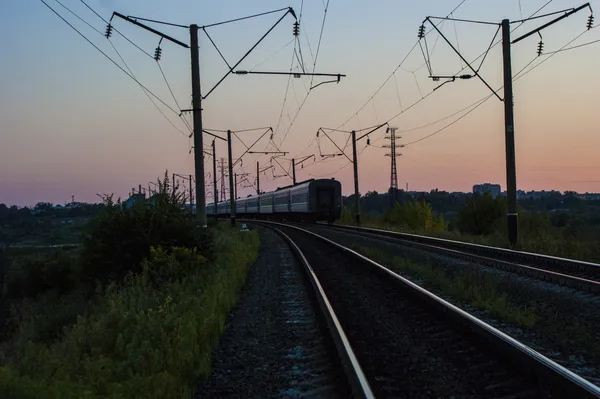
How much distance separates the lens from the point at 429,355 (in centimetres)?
690

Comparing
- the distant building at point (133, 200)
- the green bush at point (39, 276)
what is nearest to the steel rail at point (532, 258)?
the distant building at point (133, 200)

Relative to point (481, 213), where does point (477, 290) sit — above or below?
below

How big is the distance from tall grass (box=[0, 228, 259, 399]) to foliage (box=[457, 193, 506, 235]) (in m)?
31.1

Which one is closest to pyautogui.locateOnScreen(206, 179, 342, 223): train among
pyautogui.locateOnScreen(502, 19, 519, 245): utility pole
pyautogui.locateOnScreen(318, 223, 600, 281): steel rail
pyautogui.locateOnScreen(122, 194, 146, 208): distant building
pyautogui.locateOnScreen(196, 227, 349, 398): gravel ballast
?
pyautogui.locateOnScreen(318, 223, 600, 281): steel rail

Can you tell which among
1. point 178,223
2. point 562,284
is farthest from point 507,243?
point 178,223

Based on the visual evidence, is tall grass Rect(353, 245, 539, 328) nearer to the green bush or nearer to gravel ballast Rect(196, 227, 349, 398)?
gravel ballast Rect(196, 227, 349, 398)

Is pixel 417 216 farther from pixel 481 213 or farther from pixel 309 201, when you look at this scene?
pixel 309 201

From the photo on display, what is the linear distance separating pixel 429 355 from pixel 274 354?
6.66 ft

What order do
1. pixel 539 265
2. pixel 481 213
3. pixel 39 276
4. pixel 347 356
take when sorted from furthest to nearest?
pixel 481 213 < pixel 39 276 < pixel 539 265 < pixel 347 356

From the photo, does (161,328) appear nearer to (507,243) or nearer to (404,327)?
(404,327)

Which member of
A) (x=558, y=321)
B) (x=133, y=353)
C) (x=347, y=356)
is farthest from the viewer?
(x=558, y=321)

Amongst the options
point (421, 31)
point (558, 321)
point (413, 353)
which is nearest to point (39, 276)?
point (421, 31)

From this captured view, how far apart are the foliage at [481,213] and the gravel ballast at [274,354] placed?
29618mm

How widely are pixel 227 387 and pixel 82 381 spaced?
149cm
